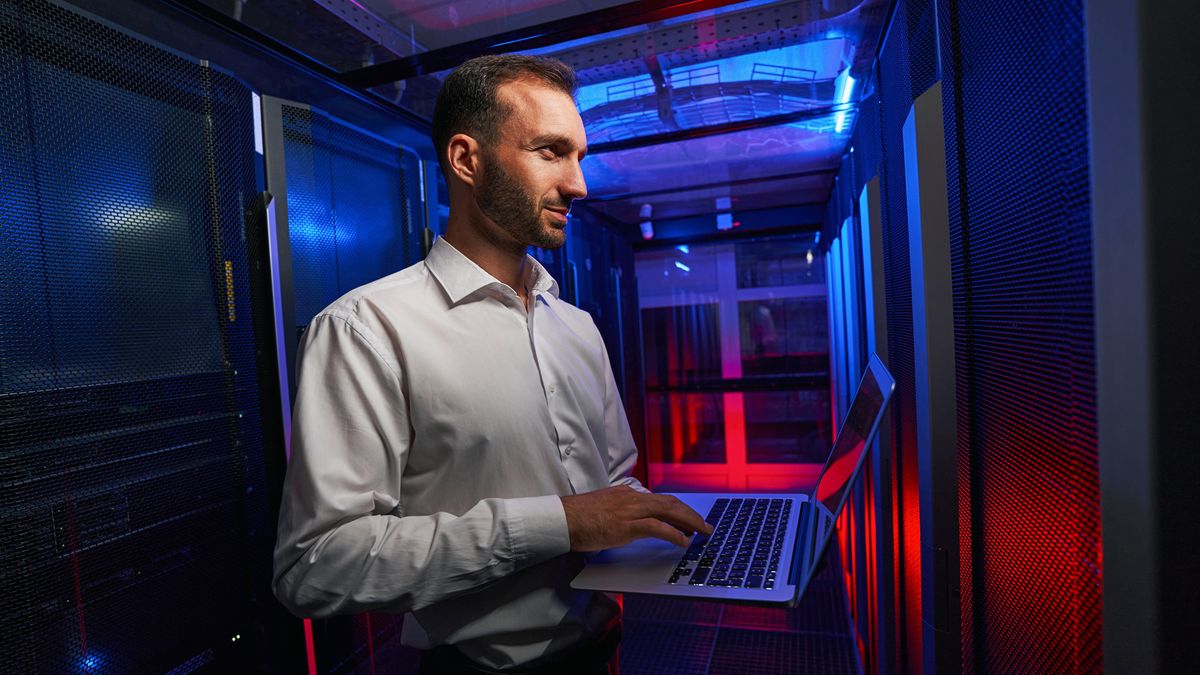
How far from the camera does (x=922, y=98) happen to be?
921 millimetres

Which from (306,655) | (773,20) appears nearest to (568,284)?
(773,20)

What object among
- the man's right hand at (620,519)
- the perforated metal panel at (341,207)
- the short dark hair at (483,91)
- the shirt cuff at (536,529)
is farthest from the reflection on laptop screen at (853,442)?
the perforated metal panel at (341,207)

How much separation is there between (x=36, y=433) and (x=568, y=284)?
2.68 m

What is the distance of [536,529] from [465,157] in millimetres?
688

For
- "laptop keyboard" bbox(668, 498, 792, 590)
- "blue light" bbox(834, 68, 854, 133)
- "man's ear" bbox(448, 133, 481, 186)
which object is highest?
"blue light" bbox(834, 68, 854, 133)

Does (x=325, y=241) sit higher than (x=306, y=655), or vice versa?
(x=325, y=241)

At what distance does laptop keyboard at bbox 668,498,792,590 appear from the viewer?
0.89 meters

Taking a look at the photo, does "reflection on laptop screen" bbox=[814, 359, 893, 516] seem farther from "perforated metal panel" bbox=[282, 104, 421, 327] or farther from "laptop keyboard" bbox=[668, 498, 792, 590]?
"perforated metal panel" bbox=[282, 104, 421, 327]

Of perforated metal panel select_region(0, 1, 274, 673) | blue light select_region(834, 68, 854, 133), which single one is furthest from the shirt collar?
blue light select_region(834, 68, 854, 133)

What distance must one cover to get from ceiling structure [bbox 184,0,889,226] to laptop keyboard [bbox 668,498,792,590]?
1140 millimetres

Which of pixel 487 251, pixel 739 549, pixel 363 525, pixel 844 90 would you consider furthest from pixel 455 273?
pixel 844 90

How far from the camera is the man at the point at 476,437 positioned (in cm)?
86

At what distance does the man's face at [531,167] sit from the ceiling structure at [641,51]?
505 mm

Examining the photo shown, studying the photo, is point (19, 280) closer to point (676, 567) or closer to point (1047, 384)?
point (676, 567)
